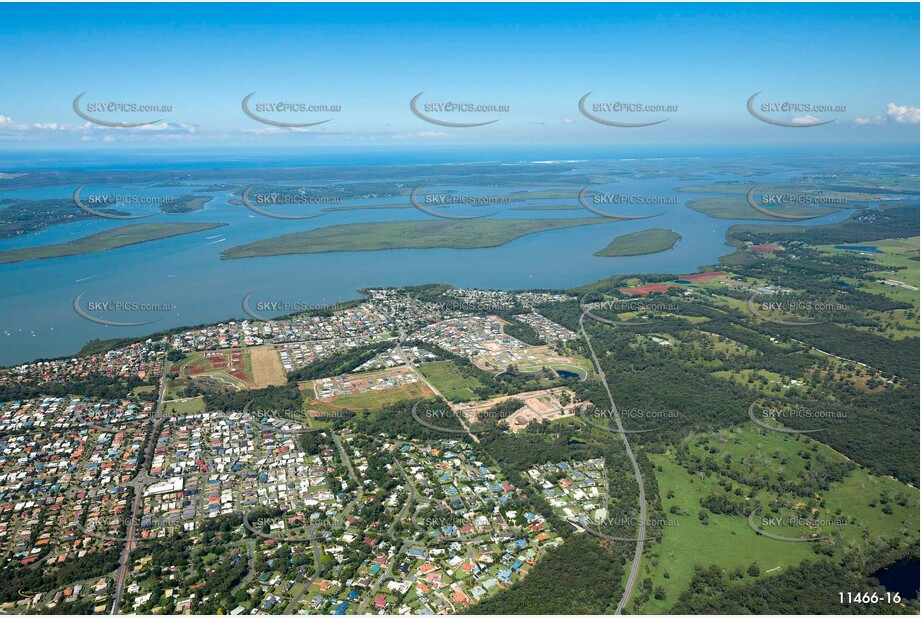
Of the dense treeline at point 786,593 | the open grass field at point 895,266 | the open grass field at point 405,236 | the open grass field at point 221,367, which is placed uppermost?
the open grass field at point 405,236

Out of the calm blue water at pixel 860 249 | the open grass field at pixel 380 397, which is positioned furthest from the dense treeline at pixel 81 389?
the calm blue water at pixel 860 249

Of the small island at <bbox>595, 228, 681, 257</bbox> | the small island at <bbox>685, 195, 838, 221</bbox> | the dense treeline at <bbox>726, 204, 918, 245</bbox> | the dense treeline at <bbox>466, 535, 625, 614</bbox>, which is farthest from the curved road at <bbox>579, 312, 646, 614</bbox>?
the small island at <bbox>685, 195, 838, 221</bbox>

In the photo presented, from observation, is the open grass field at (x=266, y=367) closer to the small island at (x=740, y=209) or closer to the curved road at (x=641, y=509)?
the curved road at (x=641, y=509)

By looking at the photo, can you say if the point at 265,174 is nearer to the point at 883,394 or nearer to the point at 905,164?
the point at 883,394

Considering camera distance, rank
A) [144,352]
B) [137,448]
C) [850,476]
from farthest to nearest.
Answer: [144,352]
[137,448]
[850,476]

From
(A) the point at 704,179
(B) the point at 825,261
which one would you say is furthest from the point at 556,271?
(A) the point at 704,179
